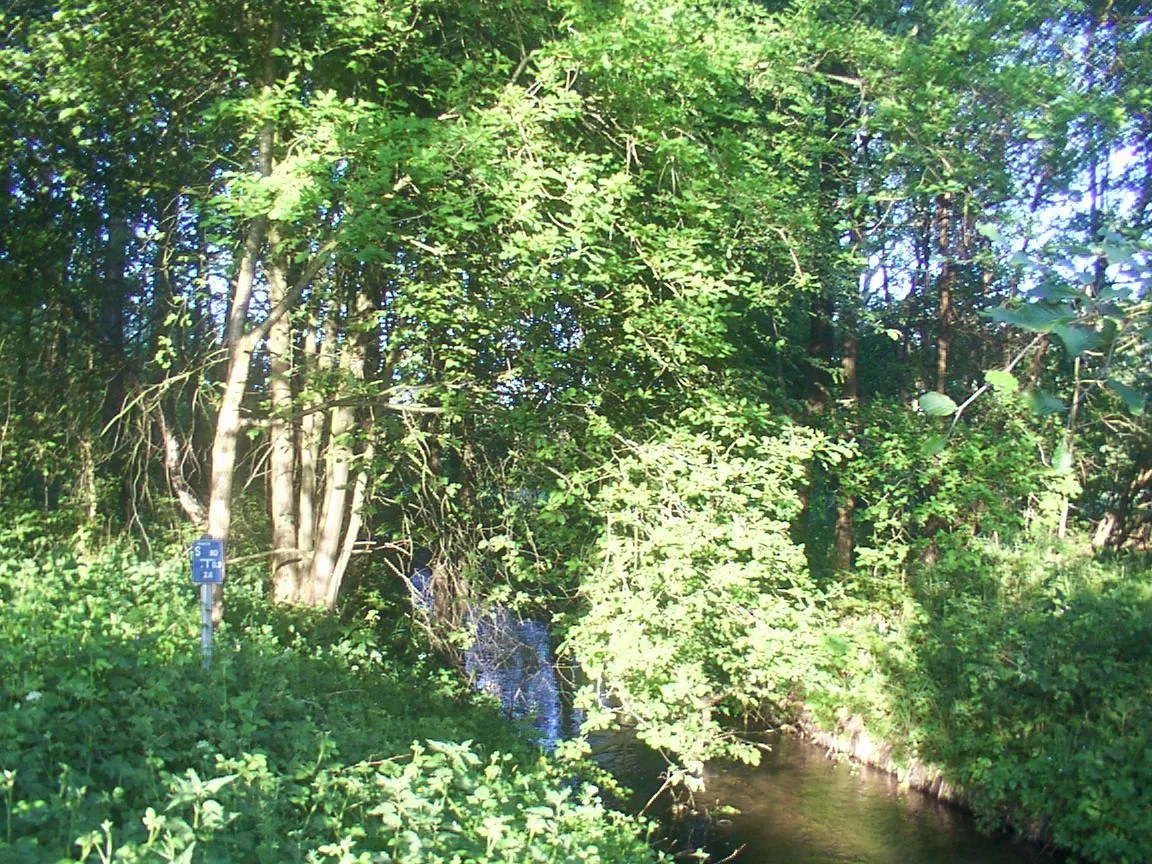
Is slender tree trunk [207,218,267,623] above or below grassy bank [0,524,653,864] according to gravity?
above

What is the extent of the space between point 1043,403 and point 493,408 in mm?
9014

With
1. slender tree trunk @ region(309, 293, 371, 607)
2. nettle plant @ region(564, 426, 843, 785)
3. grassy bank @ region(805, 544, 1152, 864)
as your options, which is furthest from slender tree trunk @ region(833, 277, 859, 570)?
slender tree trunk @ region(309, 293, 371, 607)

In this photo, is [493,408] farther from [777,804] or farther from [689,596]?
[777,804]

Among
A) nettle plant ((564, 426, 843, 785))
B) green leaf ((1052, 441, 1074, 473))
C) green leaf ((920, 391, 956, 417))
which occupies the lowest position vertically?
nettle plant ((564, 426, 843, 785))

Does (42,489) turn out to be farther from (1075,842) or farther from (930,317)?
(930,317)

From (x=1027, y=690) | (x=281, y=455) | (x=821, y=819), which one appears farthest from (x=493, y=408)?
(x=1027, y=690)

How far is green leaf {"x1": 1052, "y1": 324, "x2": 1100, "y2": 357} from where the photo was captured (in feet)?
7.18

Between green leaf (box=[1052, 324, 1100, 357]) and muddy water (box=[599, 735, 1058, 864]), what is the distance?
30.1ft

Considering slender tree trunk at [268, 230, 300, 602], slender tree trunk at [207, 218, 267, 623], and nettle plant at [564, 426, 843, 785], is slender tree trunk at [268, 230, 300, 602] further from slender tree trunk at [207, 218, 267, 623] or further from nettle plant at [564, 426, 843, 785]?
nettle plant at [564, 426, 843, 785]

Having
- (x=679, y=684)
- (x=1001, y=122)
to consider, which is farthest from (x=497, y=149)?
(x=1001, y=122)

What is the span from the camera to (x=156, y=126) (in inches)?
456

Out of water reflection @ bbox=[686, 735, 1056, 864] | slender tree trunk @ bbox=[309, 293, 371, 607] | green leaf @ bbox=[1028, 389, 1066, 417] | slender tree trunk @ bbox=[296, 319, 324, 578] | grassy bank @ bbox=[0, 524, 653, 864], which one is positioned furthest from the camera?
slender tree trunk @ bbox=[296, 319, 324, 578]

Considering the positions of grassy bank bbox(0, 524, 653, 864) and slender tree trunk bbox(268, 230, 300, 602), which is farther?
slender tree trunk bbox(268, 230, 300, 602)

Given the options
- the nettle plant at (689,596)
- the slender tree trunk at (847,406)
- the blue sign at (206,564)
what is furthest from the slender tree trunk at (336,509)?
the slender tree trunk at (847,406)
